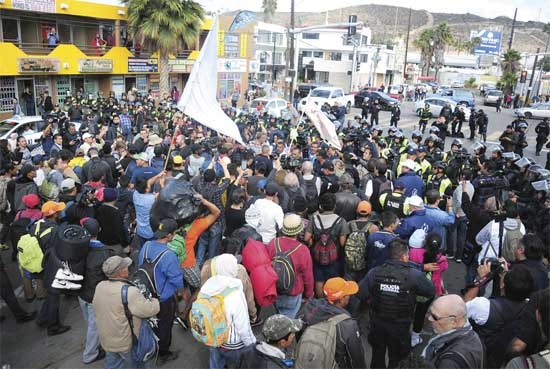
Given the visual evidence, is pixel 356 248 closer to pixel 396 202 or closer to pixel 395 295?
pixel 395 295

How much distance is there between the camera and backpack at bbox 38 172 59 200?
267 inches

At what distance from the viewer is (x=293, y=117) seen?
64.1 ft

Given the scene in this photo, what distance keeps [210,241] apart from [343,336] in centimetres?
347

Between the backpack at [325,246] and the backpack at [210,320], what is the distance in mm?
1788

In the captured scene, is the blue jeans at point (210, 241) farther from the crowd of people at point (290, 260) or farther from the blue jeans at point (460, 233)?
the blue jeans at point (460, 233)

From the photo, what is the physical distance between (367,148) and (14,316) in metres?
6.95

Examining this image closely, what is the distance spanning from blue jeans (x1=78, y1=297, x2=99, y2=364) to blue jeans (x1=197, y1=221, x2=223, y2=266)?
1.96 m

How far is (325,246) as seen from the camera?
16.7 feet

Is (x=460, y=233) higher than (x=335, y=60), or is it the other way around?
(x=335, y=60)

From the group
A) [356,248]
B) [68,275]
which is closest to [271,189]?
[356,248]

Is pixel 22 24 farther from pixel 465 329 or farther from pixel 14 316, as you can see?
pixel 465 329

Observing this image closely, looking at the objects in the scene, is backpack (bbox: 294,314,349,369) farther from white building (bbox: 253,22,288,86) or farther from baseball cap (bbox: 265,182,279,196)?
white building (bbox: 253,22,288,86)

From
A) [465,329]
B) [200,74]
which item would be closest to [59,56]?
[200,74]

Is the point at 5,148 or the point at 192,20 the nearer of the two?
the point at 5,148
